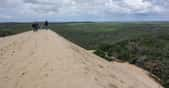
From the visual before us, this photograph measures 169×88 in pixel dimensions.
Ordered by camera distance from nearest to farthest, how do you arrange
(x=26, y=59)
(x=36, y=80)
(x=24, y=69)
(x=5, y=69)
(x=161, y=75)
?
(x=36, y=80) < (x=24, y=69) < (x=5, y=69) < (x=26, y=59) < (x=161, y=75)

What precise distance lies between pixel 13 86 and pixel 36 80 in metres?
1.19

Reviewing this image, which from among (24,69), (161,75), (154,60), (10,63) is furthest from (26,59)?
(154,60)

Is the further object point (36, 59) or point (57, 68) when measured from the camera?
point (36, 59)

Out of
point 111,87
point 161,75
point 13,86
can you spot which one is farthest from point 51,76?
point 161,75

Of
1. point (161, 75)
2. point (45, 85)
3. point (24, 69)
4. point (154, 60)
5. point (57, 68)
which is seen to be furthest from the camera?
point (154, 60)

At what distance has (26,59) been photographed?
1894 cm

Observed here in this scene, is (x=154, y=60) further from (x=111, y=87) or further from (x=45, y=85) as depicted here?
(x=45, y=85)

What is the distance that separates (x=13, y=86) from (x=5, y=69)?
13.7 feet

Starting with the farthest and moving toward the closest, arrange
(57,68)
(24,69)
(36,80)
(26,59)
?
(26,59), (24,69), (57,68), (36,80)

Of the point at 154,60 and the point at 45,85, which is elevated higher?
the point at 45,85

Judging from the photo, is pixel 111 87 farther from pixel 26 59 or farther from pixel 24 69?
pixel 26 59

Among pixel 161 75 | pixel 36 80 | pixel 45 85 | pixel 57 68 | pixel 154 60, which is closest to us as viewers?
pixel 45 85

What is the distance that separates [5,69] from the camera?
58.0ft

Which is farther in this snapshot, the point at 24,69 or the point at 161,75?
the point at 161,75
